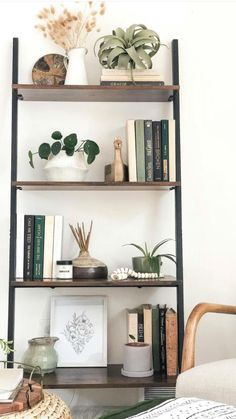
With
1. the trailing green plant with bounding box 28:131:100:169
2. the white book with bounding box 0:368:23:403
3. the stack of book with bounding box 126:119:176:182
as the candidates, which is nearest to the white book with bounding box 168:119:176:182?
the stack of book with bounding box 126:119:176:182

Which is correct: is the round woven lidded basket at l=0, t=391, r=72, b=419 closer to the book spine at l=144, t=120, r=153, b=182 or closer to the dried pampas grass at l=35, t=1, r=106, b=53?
the book spine at l=144, t=120, r=153, b=182

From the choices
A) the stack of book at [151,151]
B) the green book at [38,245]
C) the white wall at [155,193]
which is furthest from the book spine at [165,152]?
the green book at [38,245]

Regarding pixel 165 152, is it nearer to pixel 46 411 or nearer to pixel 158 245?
pixel 158 245

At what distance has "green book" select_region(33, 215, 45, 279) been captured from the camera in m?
2.21

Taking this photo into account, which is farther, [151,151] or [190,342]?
[151,151]

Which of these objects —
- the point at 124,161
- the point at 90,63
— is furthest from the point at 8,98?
the point at 124,161

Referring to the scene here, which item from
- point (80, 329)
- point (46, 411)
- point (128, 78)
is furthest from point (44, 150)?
point (46, 411)

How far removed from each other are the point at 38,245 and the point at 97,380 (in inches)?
24.4

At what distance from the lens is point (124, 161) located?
2414 millimetres

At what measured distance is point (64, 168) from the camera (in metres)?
2.20

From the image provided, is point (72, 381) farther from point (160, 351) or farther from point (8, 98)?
point (8, 98)

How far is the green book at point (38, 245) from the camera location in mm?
2207

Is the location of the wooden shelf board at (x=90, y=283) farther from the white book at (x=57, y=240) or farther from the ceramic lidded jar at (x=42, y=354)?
the ceramic lidded jar at (x=42, y=354)

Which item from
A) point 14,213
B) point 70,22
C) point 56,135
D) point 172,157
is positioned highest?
point 70,22
